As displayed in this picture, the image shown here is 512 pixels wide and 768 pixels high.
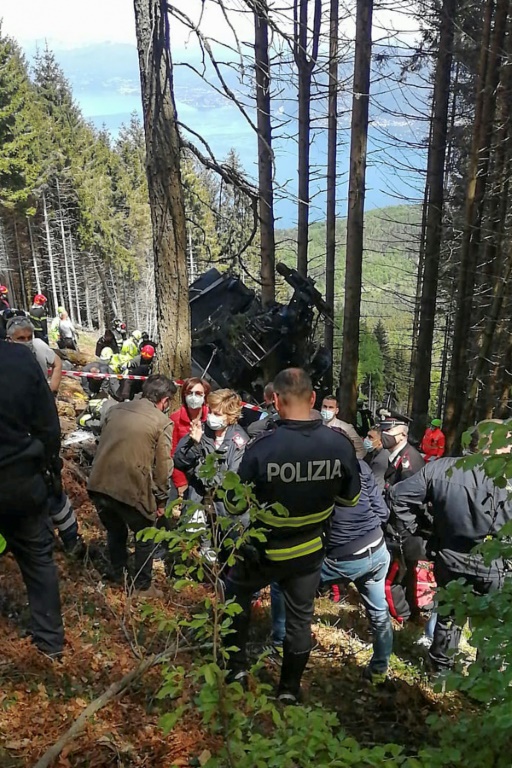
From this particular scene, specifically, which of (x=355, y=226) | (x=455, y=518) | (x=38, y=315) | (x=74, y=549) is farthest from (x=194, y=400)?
(x=38, y=315)

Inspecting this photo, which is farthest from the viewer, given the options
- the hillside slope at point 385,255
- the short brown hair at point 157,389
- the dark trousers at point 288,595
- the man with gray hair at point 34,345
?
the hillside slope at point 385,255

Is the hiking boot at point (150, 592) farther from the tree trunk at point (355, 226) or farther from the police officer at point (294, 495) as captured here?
the tree trunk at point (355, 226)

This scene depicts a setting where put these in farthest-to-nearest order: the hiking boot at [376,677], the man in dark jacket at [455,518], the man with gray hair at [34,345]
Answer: the man with gray hair at [34,345]
the hiking boot at [376,677]
the man in dark jacket at [455,518]

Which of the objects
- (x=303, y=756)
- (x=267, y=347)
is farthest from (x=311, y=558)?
(x=267, y=347)

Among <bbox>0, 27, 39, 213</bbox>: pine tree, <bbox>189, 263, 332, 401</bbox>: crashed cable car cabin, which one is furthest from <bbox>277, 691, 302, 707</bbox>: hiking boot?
<bbox>0, 27, 39, 213</bbox>: pine tree

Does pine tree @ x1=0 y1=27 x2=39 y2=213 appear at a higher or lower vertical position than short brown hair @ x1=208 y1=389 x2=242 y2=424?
higher

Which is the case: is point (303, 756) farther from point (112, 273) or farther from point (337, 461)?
point (112, 273)

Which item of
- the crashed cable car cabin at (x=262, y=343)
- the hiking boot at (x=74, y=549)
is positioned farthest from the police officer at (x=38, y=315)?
the hiking boot at (x=74, y=549)

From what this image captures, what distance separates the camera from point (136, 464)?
4164 millimetres

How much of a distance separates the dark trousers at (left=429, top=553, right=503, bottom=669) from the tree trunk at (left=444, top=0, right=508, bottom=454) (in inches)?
306

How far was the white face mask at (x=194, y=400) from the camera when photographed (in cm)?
526

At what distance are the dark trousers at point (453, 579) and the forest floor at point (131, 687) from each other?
0.31m

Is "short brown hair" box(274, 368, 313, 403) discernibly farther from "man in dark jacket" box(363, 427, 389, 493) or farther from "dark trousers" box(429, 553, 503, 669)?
"man in dark jacket" box(363, 427, 389, 493)

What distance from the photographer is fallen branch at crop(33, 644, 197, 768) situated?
7.63 ft
